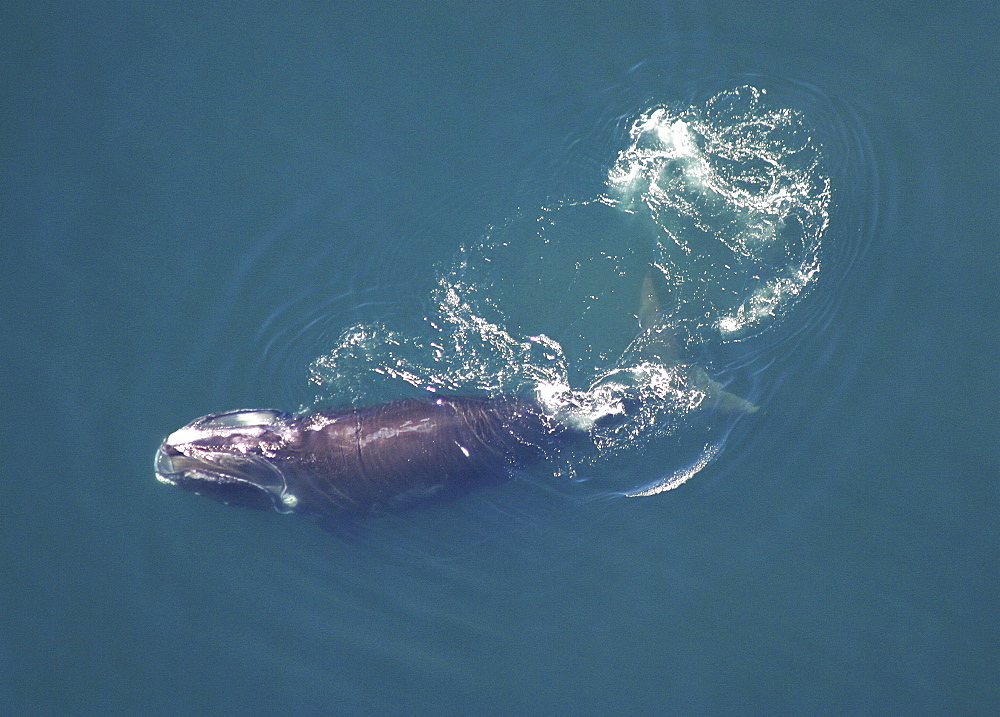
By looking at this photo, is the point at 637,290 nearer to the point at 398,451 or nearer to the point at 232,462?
the point at 398,451

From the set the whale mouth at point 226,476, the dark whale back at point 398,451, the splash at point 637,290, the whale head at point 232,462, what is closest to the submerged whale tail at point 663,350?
the splash at point 637,290

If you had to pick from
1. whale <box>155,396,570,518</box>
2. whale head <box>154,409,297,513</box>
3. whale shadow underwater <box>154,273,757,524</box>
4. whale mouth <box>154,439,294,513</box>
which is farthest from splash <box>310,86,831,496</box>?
whale mouth <box>154,439,294,513</box>

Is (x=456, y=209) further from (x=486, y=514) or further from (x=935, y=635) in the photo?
(x=935, y=635)

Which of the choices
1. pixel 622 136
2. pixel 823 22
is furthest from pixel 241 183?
pixel 823 22

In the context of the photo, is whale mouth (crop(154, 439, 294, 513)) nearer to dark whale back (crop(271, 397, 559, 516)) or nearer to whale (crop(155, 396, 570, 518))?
whale (crop(155, 396, 570, 518))

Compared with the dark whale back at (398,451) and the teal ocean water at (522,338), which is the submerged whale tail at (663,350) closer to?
the teal ocean water at (522,338)

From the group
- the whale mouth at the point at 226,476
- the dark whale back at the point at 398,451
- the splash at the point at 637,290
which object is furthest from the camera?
the splash at the point at 637,290
